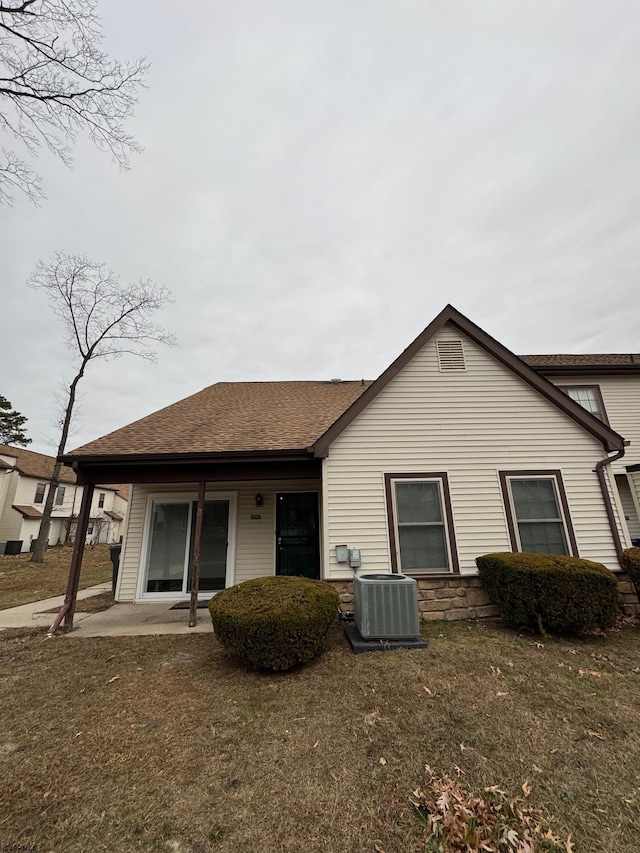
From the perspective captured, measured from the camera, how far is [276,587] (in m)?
4.59

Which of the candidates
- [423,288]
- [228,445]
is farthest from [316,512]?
[423,288]

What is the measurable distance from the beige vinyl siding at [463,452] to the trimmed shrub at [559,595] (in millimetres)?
931

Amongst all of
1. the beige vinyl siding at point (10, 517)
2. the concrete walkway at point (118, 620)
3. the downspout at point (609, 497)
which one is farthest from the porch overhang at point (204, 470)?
the beige vinyl siding at point (10, 517)

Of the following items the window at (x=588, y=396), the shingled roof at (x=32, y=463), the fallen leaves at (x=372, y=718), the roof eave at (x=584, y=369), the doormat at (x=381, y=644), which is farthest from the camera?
the shingled roof at (x=32, y=463)

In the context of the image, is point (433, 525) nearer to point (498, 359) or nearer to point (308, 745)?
point (498, 359)

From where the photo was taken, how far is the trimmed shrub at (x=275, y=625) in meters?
4.03

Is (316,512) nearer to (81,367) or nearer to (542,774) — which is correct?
(542,774)

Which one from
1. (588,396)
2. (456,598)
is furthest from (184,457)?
(588,396)

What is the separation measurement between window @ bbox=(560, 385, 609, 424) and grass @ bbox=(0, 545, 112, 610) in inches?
595

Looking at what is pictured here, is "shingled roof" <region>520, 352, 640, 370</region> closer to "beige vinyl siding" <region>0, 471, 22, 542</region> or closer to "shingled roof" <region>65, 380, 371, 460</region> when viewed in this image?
"shingled roof" <region>65, 380, 371, 460</region>

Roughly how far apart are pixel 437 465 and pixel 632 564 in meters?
3.37

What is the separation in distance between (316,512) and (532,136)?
10478mm

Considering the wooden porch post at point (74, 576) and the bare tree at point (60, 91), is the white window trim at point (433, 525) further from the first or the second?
the bare tree at point (60, 91)

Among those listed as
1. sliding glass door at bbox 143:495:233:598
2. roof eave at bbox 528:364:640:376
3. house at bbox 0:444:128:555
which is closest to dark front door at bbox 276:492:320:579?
sliding glass door at bbox 143:495:233:598
